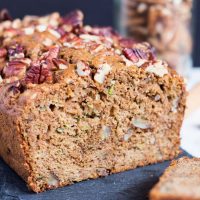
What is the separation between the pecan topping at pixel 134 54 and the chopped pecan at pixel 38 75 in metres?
0.57

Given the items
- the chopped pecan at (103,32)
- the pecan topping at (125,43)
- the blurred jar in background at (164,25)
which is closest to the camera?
the pecan topping at (125,43)

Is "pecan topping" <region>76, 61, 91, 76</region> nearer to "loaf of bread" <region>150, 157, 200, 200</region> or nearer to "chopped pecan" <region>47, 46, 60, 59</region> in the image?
"chopped pecan" <region>47, 46, 60, 59</region>

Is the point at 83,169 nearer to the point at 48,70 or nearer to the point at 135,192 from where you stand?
the point at 135,192

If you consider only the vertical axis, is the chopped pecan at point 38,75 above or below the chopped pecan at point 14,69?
above

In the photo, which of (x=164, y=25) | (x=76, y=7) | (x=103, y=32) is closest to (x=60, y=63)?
(x=103, y=32)

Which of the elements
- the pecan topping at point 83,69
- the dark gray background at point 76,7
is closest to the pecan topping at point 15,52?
the pecan topping at point 83,69

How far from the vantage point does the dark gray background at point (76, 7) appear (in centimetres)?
768

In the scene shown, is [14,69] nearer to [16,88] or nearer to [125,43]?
[16,88]

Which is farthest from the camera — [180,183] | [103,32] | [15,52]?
[103,32]

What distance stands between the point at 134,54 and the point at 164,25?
186 cm

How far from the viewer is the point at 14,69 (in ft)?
12.4

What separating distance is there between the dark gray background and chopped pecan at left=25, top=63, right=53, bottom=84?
4.19 metres

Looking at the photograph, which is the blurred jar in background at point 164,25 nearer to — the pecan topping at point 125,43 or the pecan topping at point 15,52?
the pecan topping at point 125,43

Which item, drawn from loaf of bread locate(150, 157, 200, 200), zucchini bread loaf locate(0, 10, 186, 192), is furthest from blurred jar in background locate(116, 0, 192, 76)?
loaf of bread locate(150, 157, 200, 200)
